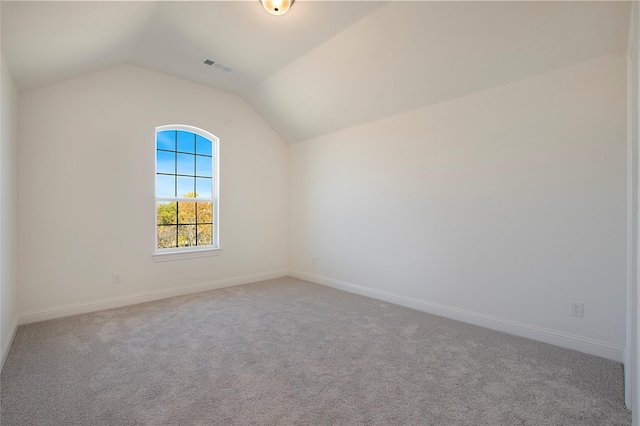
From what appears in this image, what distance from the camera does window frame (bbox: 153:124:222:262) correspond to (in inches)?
156

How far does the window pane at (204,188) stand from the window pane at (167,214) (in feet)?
1.37

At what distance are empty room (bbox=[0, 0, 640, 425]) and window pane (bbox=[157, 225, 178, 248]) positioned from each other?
3cm

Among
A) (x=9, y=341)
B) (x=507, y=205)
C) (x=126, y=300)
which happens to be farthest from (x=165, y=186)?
(x=507, y=205)

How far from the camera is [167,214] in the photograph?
4.17 meters

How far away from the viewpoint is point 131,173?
3.74 meters

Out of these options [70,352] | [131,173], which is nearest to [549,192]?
[70,352]

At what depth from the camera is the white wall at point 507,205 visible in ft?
7.95

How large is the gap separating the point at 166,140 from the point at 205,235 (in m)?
1.43

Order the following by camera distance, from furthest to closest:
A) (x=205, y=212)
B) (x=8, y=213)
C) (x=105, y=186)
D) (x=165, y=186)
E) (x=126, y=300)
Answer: (x=205, y=212) → (x=165, y=186) → (x=126, y=300) → (x=105, y=186) → (x=8, y=213)

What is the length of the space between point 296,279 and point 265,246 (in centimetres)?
75

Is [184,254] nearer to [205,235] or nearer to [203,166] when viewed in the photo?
[205,235]

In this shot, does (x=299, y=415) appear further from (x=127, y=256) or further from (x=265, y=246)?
(x=265, y=246)

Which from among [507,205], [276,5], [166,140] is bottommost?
[507,205]

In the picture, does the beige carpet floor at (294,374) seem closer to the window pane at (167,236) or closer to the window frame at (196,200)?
the window frame at (196,200)
